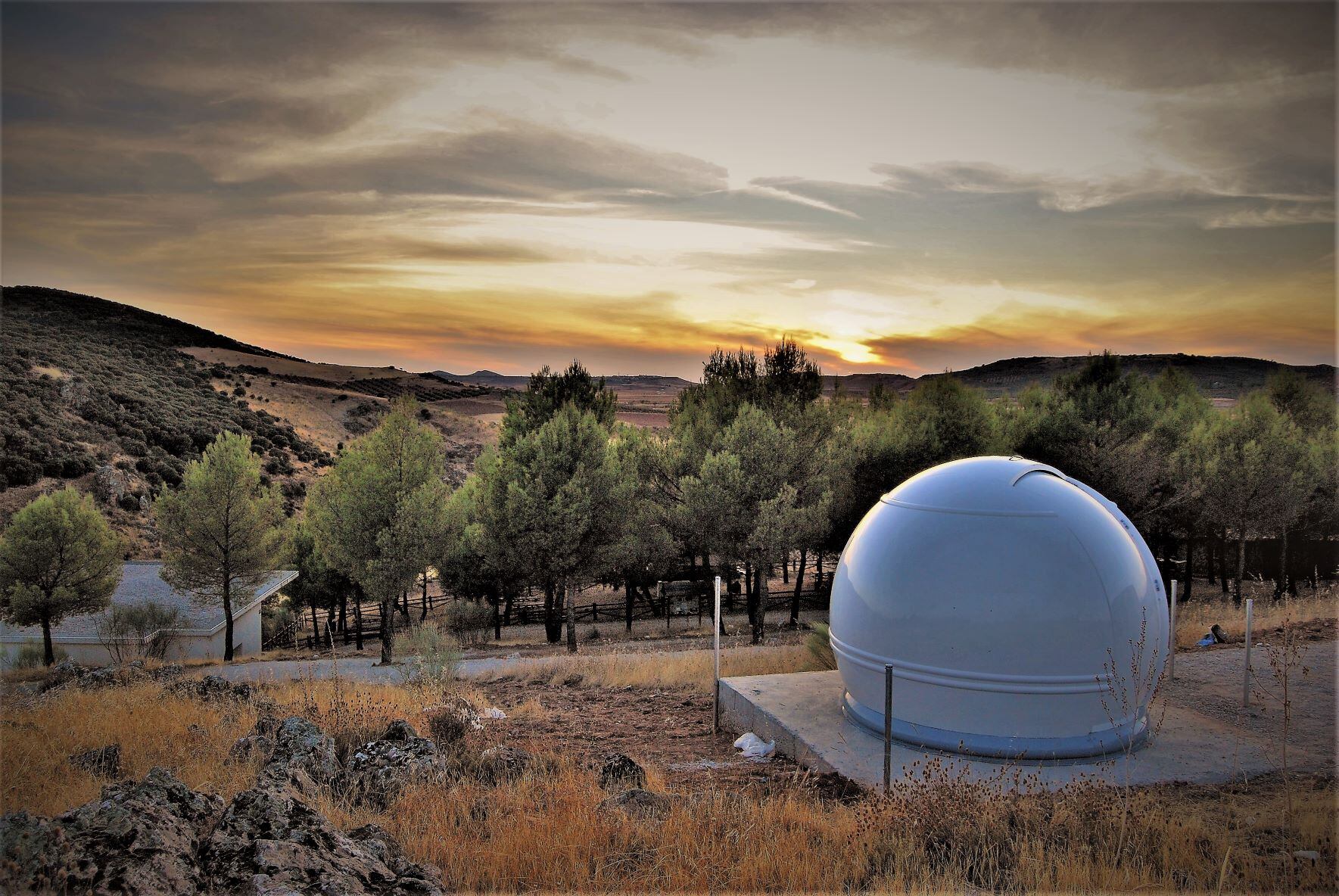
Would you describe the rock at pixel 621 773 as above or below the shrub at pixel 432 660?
above

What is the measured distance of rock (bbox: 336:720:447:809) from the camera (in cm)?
731

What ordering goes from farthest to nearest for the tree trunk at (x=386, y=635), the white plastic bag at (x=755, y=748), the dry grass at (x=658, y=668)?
the tree trunk at (x=386, y=635) < the dry grass at (x=658, y=668) < the white plastic bag at (x=755, y=748)

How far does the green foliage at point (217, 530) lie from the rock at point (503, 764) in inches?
990

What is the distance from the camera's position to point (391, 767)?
25.4 ft

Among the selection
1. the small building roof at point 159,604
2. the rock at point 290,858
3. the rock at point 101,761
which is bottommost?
the small building roof at point 159,604

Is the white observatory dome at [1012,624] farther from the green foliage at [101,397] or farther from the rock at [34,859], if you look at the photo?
the green foliage at [101,397]

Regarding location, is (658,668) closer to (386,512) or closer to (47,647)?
(386,512)

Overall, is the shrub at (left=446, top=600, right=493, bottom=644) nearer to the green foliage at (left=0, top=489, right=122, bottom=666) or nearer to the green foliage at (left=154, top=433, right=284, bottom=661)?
the green foliage at (left=154, top=433, right=284, bottom=661)

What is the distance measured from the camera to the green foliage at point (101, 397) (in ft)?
155

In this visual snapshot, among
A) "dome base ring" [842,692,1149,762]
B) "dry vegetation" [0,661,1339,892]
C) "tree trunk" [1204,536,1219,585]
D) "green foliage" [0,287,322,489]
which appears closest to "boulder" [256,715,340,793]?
"dry vegetation" [0,661,1339,892]

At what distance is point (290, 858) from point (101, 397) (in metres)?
67.4

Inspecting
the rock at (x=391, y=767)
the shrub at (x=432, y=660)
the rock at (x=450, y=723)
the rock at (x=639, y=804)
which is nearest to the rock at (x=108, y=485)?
the shrub at (x=432, y=660)

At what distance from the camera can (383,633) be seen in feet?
87.3

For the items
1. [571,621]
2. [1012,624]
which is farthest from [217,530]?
[1012,624]
